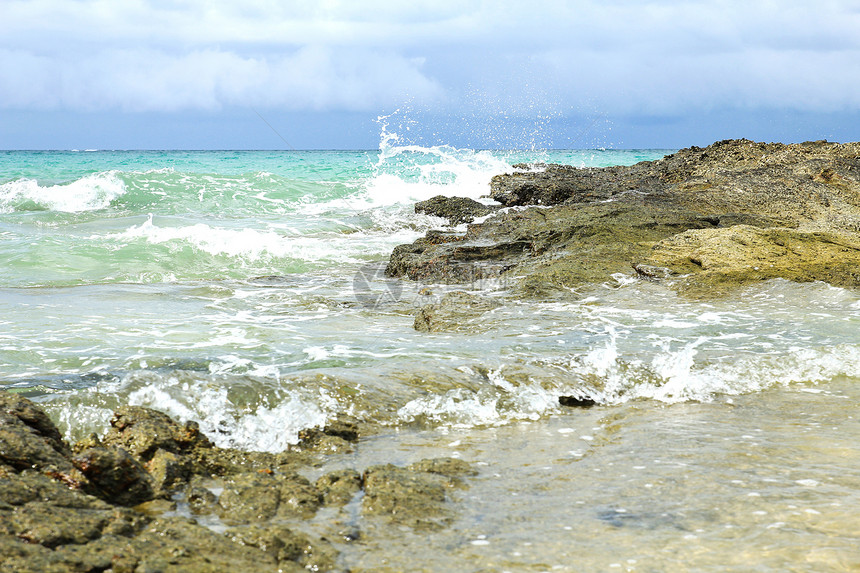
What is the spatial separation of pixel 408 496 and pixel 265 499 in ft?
2.04

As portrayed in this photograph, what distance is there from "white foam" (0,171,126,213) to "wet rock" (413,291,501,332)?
15727 mm

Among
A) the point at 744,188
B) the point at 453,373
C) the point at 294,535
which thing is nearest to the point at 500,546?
the point at 294,535

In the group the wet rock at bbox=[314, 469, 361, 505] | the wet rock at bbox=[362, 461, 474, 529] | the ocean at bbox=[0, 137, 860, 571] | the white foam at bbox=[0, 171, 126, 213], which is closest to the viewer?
the ocean at bbox=[0, 137, 860, 571]

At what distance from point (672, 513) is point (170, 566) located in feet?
6.45

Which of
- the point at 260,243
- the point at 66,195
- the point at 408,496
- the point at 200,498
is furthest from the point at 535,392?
the point at 66,195

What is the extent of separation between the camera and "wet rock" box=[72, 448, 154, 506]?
288cm

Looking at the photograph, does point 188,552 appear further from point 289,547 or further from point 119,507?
point 119,507

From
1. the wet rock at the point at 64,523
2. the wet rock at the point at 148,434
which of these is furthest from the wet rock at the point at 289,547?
the wet rock at the point at 148,434

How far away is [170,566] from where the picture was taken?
7.18 ft

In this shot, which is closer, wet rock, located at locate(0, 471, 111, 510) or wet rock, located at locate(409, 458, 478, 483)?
wet rock, located at locate(0, 471, 111, 510)

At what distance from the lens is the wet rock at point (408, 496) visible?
2832 millimetres

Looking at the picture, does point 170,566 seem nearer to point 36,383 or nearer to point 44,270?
point 36,383

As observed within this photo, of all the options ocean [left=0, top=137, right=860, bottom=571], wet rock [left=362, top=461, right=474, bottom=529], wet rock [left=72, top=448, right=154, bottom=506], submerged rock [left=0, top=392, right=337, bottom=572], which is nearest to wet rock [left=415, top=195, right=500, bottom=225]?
ocean [left=0, top=137, right=860, bottom=571]

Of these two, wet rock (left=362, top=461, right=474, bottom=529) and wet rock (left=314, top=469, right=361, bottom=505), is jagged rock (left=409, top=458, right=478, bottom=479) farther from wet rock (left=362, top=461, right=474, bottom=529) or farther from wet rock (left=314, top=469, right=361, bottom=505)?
wet rock (left=314, top=469, right=361, bottom=505)
